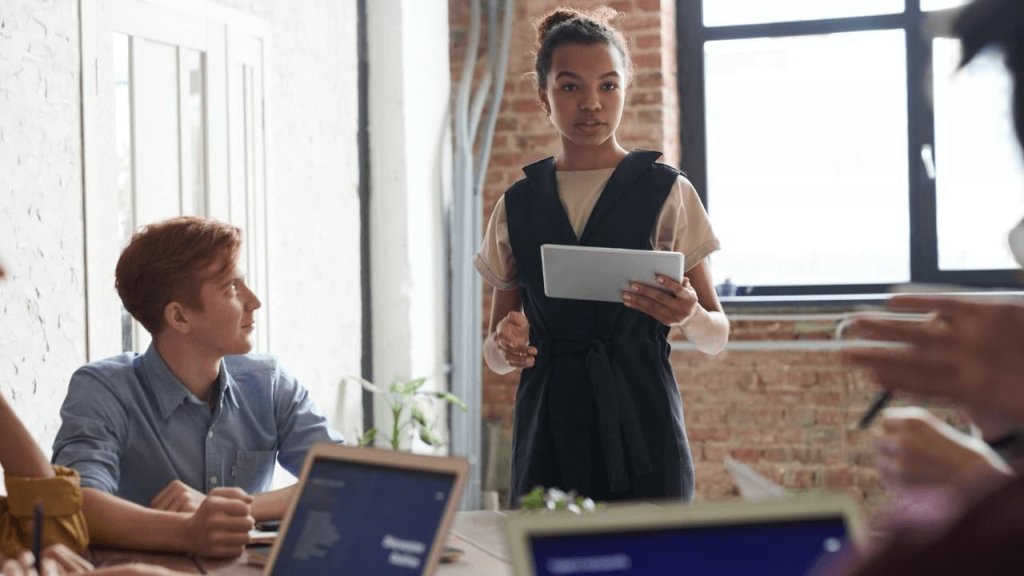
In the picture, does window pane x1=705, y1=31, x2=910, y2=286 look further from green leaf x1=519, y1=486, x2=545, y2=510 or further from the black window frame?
green leaf x1=519, y1=486, x2=545, y2=510

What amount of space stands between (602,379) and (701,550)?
1496 mm

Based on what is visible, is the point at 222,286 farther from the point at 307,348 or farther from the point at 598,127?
the point at 307,348

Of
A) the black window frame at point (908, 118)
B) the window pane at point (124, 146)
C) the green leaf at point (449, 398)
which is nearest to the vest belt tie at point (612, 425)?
the window pane at point (124, 146)

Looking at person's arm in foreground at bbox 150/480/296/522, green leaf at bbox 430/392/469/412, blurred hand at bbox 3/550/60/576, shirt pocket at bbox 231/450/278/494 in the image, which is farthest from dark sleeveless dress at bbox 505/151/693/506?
green leaf at bbox 430/392/469/412

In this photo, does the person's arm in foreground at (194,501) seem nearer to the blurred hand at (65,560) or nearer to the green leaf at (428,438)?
the blurred hand at (65,560)

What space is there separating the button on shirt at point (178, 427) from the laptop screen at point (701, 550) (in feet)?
4.06

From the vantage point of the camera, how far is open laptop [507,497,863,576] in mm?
863

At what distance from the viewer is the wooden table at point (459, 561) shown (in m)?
1.62

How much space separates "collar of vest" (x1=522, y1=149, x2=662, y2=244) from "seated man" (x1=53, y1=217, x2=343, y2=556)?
0.62 meters

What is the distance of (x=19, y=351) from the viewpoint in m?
2.76

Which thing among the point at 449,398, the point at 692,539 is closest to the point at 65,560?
the point at 692,539

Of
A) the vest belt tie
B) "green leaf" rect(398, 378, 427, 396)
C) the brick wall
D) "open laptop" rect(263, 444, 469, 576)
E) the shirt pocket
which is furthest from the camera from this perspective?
the brick wall

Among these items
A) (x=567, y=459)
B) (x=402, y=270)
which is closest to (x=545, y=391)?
(x=567, y=459)

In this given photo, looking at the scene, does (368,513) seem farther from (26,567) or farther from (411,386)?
(411,386)
